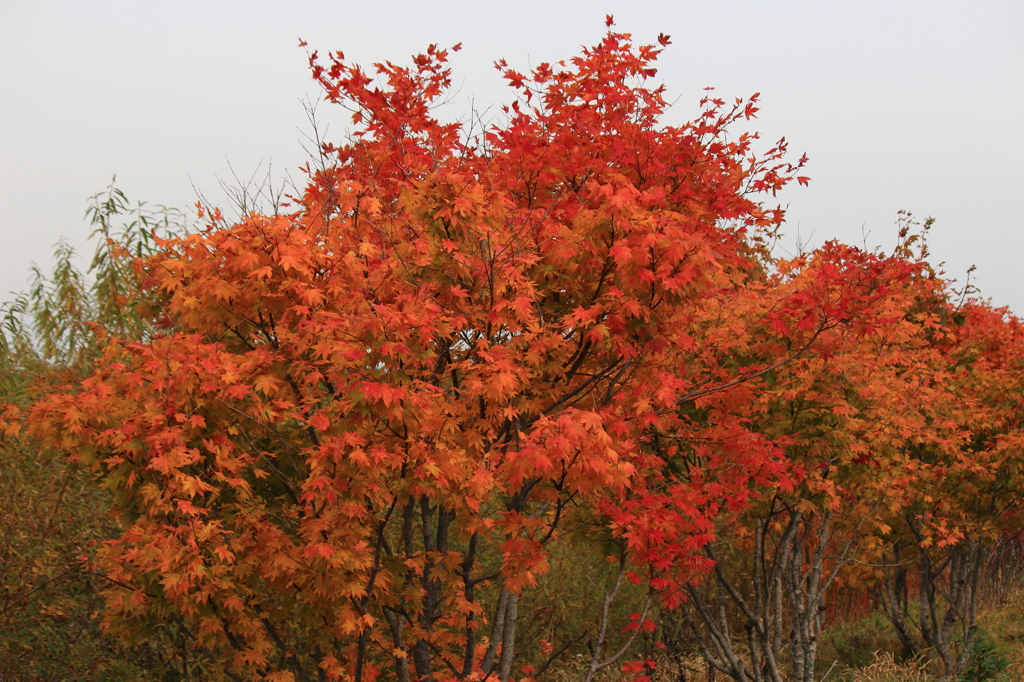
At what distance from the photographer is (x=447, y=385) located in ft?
22.0

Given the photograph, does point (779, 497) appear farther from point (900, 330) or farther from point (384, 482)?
point (384, 482)

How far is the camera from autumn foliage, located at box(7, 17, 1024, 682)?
17.7 ft

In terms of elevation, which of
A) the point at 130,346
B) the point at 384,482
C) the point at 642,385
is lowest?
the point at 384,482

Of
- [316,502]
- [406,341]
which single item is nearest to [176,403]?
[316,502]

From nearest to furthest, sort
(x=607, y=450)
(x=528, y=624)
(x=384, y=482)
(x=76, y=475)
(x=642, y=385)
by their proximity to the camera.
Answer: (x=607, y=450), (x=384, y=482), (x=642, y=385), (x=76, y=475), (x=528, y=624)

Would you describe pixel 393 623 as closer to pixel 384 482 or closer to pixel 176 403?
pixel 384 482

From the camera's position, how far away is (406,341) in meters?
5.34

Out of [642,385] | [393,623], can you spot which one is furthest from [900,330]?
[393,623]

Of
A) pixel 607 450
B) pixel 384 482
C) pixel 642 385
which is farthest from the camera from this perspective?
pixel 642 385

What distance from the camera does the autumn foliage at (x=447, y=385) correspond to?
5.41 metres

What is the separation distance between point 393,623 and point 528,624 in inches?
194

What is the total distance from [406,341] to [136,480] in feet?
7.16

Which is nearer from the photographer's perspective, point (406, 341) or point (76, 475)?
point (406, 341)

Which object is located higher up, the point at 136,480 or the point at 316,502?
the point at 136,480
